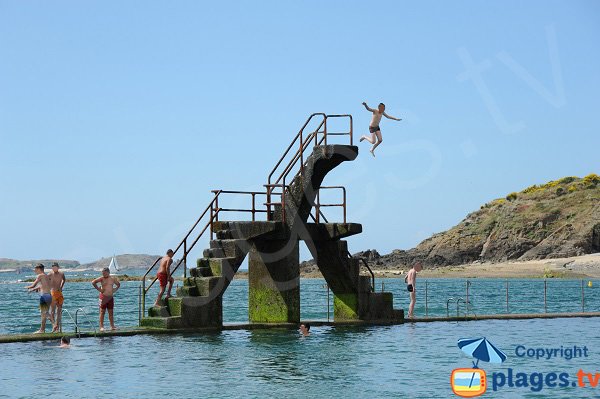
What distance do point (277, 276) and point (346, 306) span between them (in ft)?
10.2

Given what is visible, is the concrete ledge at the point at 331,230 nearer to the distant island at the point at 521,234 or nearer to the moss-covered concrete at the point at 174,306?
the moss-covered concrete at the point at 174,306

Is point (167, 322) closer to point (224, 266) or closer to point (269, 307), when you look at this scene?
point (224, 266)

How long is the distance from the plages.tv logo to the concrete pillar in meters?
10.3

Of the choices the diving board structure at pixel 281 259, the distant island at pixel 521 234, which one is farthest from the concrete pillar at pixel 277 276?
the distant island at pixel 521 234

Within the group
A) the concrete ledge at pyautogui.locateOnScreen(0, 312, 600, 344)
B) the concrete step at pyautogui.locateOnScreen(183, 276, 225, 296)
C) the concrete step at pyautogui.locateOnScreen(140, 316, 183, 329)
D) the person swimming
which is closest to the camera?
the person swimming

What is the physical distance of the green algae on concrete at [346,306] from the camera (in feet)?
115

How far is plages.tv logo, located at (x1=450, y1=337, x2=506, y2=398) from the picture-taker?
68.6 ft

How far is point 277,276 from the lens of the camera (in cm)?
3381

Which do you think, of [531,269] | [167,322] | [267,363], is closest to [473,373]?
[267,363]

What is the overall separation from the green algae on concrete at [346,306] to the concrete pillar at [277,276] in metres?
2.12

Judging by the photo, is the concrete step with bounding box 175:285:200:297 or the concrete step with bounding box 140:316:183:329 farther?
the concrete step with bounding box 175:285:200:297

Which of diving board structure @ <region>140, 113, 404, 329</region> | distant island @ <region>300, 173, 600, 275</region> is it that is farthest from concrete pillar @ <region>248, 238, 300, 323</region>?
distant island @ <region>300, 173, 600, 275</region>

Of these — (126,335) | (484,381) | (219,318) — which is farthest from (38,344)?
(484,381)

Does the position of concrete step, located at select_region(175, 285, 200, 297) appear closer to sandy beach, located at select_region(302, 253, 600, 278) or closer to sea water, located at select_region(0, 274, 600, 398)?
sea water, located at select_region(0, 274, 600, 398)
